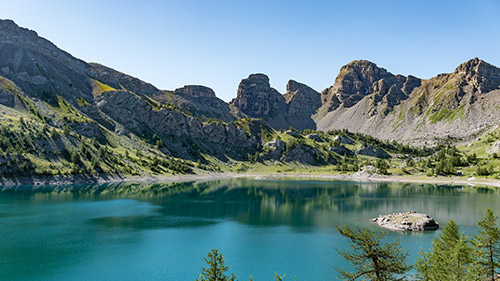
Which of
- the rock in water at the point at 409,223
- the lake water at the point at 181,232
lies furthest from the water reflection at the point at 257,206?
the rock in water at the point at 409,223

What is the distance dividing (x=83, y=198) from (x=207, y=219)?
5853 centimetres

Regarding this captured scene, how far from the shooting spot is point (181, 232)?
7212 centimetres

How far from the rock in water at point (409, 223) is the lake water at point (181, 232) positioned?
3.13 metres

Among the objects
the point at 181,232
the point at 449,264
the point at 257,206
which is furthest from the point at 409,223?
the point at 257,206

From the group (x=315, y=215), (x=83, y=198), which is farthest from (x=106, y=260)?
(x=83, y=198)

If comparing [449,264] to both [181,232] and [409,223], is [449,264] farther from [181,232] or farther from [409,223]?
[181,232]

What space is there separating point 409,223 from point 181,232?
50.7 m

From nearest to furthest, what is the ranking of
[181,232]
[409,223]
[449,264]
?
[449,264] < [181,232] < [409,223]

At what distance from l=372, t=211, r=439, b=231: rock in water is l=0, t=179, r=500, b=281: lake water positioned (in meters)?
3.13

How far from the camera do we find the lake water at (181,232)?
4781cm

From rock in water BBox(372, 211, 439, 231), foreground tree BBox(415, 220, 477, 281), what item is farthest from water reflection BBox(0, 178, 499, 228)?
foreground tree BBox(415, 220, 477, 281)

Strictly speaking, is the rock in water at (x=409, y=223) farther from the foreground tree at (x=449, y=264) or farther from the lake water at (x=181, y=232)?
the foreground tree at (x=449, y=264)

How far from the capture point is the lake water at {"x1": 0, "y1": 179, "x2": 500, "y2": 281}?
47812 mm

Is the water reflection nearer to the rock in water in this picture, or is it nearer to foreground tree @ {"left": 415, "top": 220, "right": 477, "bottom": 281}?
the rock in water
